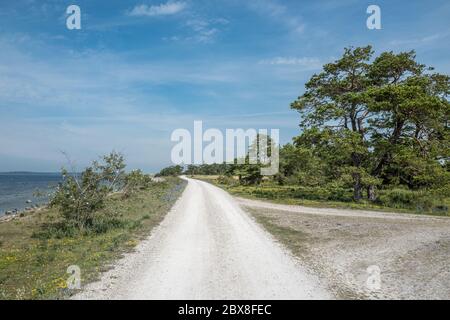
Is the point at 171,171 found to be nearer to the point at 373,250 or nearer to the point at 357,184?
the point at 357,184

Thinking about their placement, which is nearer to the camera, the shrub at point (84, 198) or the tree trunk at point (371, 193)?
the shrub at point (84, 198)

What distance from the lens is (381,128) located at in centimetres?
2964

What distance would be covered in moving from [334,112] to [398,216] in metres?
12.2

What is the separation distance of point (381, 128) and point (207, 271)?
2662 cm

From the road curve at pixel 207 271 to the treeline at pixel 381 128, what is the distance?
59.6 ft

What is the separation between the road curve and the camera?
712 centimetres

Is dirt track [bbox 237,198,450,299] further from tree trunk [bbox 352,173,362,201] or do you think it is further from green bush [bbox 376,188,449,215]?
tree trunk [bbox 352,173,362,201]

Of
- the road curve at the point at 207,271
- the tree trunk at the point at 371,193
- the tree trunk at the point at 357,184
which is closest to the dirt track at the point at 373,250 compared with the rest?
the road curve at the point at 207,271

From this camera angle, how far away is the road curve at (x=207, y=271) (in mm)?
7125

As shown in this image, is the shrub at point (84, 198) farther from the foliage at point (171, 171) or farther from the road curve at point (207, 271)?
the foliage at point (171, 171)

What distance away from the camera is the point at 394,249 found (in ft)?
38.2

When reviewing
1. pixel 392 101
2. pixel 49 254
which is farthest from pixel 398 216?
pixel 49 254

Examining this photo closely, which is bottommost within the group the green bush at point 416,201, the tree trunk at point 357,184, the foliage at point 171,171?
the foliage at point 171,171
